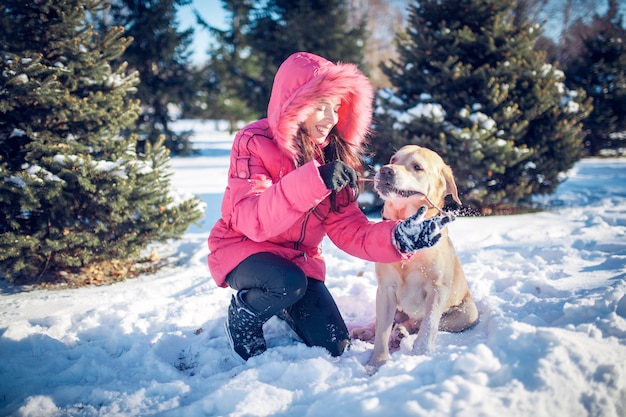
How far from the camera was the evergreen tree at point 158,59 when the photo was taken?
33.4 feet

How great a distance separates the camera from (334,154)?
255 centimetres

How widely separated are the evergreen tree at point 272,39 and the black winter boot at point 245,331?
10.4 meters

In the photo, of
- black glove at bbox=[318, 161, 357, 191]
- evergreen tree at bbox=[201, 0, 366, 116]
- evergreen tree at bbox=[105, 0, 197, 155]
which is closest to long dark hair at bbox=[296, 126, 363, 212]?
black glove at bbox=[318, 161, 357, 191]

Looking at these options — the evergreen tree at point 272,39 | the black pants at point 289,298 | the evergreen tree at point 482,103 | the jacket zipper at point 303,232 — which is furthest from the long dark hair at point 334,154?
the evergreen tree at point 272,39

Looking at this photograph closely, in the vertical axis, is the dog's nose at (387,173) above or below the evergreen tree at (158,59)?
below

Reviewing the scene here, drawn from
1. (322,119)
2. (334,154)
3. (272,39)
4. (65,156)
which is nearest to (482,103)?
(334,154)

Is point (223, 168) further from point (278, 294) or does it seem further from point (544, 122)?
point (278, 294)

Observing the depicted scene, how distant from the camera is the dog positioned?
2.19 metres

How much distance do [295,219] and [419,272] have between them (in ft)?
2.66

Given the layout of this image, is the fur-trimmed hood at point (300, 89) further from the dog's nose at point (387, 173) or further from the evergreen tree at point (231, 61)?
the evergreen tree at point (231, 61)

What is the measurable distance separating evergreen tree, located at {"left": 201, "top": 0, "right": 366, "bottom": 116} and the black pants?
1024 cm

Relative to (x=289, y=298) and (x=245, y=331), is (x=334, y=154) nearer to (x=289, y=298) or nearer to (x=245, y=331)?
(x=289, y=298)

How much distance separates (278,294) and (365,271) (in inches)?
64.2

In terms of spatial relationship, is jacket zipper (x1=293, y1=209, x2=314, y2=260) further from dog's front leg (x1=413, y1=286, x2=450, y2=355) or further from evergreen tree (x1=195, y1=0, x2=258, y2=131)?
evergreen tree (x1=195, y1=0, x2=258, y2=131)
